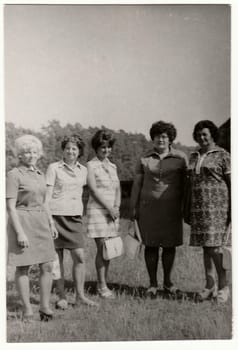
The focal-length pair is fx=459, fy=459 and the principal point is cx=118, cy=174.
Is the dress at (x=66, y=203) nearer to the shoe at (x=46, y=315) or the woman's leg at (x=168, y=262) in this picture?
the shoe at (x=46, y=315)

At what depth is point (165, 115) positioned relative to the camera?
4.53 metres

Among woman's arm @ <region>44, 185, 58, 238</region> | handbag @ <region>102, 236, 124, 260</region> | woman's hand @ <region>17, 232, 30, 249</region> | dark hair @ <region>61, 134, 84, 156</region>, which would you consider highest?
dark hair @ <region>61, 134, 84, 156</region>

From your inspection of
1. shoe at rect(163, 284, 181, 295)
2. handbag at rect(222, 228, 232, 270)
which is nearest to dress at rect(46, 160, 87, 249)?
shoe at rect(163, 284, 181, 295)

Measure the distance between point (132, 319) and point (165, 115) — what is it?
1.97 m

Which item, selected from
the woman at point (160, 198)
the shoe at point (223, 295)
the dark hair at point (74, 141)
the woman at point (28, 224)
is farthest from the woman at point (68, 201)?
the shoe at point (223, 295)

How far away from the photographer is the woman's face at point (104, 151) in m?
4.37

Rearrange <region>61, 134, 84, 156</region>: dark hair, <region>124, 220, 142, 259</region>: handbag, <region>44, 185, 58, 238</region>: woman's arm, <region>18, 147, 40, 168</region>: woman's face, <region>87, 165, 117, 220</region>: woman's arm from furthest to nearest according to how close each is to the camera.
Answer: <region>124, 220, 142, 259</region>: handbag
<region>87, 165, 117, 220</region>: woman's arm
<region>61, 134, 84, 156</region>: dark hair
<region>44, 185, 58, 238</region>: woman's arm
<region>18, 147, 40, 168</region>: woman's face

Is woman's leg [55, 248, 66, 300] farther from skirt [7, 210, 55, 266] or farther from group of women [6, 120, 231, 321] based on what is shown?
skirt [7, 210, 55, 266]

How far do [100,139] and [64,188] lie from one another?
0.58 metres

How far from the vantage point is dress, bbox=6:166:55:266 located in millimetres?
3895

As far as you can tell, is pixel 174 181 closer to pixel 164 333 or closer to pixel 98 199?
pixel 98 199

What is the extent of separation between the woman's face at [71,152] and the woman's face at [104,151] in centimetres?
25

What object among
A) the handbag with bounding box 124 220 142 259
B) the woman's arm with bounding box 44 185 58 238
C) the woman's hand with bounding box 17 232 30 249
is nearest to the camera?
the woman's hand with bounding box 17 232 30 249

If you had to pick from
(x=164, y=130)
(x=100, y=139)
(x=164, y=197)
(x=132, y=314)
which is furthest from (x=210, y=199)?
(x=132, y=314)
